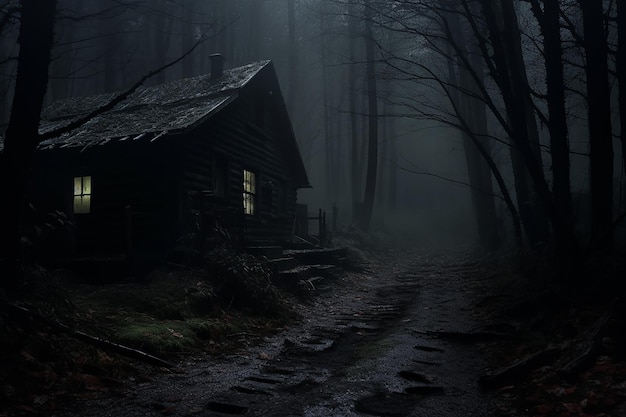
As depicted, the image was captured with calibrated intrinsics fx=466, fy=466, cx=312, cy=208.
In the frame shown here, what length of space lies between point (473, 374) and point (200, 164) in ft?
33.0

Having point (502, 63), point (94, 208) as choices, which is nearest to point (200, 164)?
point (94, 208)

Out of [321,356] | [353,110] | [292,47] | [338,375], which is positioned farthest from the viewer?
[292,47]

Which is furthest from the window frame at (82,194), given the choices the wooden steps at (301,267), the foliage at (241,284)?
the foliage at (241,284)

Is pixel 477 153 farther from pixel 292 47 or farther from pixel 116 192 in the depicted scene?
pixel 292 47

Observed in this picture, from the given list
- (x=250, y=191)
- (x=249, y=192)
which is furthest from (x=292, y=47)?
(x=249, y=192)

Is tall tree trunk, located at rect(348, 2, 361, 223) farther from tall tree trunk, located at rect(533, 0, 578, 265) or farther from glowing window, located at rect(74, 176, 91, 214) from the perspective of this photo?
tall tree trunk, located at rect(533, 0, 578, 265)

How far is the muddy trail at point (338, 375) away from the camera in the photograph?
4168 mm

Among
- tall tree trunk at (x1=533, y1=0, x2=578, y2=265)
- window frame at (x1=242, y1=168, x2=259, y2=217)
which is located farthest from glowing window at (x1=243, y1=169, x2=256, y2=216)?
tall tree trunk at (x1=533, y1=0, x2=578, y2=265)

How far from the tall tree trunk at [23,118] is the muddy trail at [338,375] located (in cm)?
247

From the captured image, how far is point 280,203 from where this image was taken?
758 inches

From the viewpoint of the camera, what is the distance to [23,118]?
5820mm

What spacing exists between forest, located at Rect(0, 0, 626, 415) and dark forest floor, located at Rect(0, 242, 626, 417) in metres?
→ 0.84

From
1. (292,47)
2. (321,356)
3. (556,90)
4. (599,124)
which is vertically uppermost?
(292,47)

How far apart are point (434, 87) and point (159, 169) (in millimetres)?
7394
